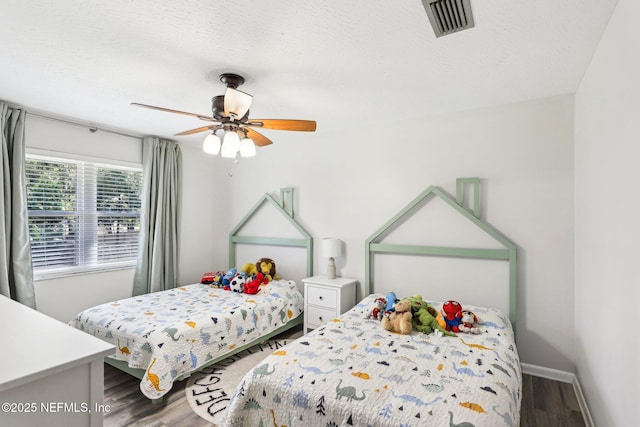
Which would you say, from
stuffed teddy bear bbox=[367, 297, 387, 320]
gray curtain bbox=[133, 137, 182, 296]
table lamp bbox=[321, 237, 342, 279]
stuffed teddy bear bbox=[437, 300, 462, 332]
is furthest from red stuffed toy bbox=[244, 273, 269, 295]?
stuffed teddy bear bbox=[437, 300, 462, 332]

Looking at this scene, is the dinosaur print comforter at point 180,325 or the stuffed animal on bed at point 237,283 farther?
the stuffed animal on bed at point 237,283

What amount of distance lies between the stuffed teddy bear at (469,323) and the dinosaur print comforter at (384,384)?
0.17ft

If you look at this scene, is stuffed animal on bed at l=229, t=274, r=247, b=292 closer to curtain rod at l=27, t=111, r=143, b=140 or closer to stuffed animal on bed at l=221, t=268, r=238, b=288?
stuffed animal on bed at l=221, t=268, r=238, b=288

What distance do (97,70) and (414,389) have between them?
284 cm

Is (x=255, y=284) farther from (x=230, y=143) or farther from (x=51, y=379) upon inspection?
(x=51, y=379)

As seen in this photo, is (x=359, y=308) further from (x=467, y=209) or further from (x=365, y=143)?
(x=365, y=143)

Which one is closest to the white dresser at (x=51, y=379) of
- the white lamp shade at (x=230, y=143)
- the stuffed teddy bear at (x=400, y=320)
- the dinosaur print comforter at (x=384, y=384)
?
the dinosaur print comforter at (x=384, y=384)

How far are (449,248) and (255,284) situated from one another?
81.3 inches

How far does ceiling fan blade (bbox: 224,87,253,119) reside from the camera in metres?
2.00

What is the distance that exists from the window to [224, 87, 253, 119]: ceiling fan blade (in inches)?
97.4

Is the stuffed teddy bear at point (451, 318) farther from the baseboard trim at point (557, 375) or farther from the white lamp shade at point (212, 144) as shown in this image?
the white lamp shade at point (212, 144)

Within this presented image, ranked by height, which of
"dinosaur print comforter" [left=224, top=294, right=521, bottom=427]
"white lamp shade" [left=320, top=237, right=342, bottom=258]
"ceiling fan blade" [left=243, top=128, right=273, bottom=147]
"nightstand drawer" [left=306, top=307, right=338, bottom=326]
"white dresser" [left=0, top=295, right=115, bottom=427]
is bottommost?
"nightstand drawer" [left=306, top=307, right=338, bottom=326]

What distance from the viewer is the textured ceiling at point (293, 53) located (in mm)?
1615

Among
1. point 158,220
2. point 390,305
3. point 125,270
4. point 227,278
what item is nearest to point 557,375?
point 390,305
